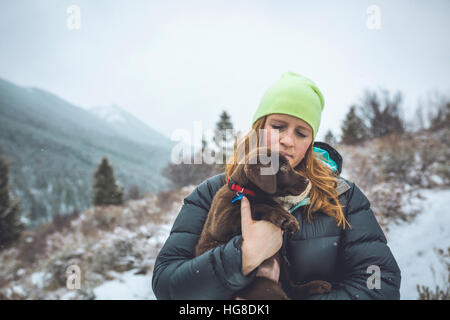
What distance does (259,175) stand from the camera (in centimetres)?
82

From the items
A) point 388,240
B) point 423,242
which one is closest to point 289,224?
point 388,240

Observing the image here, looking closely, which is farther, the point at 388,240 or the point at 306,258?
the point at 388,240

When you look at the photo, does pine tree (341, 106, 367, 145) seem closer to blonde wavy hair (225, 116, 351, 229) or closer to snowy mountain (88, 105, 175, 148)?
blonde wavy hair (225, 116, 351, 229)

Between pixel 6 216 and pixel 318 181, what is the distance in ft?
55.1

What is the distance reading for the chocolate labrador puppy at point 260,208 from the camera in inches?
31.9

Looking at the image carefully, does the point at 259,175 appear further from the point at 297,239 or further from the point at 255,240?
the point at 297,239

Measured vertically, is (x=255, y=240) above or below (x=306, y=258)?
above

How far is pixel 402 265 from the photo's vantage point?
10.2 ft
